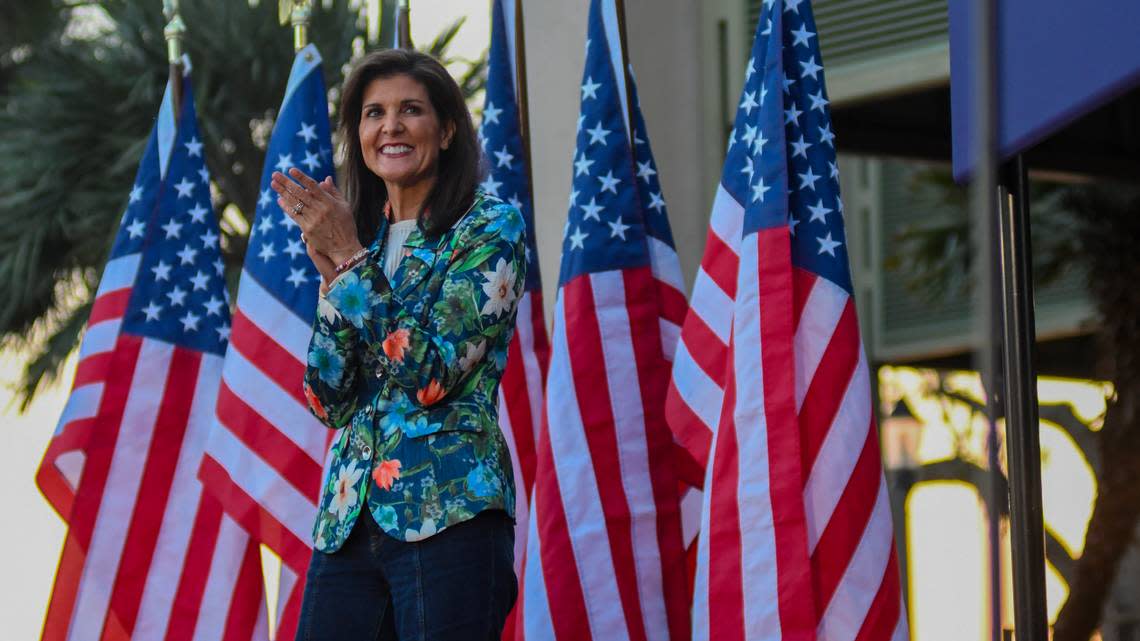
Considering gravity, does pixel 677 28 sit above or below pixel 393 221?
above

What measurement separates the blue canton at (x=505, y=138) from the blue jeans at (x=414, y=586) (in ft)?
8.19

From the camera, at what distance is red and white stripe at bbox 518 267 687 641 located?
4668 millimetres

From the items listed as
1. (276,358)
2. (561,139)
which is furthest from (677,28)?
(276,358)

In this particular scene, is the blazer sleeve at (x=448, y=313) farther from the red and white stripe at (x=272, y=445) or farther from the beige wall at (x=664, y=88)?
the beige wall at (x=664, y=88)

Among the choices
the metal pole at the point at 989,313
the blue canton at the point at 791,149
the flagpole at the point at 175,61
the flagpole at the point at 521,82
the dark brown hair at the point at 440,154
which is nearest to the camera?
the metal pole at the point at 989,313

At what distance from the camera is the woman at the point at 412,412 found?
8.87 feet

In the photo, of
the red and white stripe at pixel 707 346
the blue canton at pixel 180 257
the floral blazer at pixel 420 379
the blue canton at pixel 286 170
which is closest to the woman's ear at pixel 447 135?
the floral blazer at pixel 420 379

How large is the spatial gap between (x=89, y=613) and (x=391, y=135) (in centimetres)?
322

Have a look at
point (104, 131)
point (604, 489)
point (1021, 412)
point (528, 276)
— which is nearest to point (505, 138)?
point (528, 276)

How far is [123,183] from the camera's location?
1131cm

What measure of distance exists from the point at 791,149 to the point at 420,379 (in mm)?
2043

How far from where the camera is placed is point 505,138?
17.6ft

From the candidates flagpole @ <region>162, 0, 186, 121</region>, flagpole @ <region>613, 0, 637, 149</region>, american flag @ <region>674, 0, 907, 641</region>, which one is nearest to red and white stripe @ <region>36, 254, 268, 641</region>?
flagpole @ <region>162, 0, 186, 121</region>

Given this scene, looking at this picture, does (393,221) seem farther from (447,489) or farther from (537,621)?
(537,621)
